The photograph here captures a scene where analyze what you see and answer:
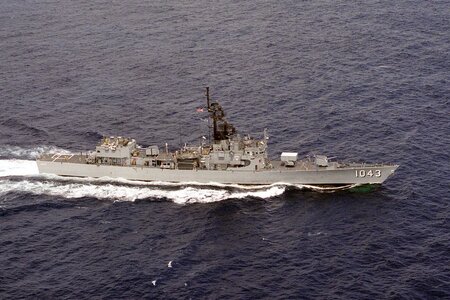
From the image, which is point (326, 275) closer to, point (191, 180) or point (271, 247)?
point (271, 247)

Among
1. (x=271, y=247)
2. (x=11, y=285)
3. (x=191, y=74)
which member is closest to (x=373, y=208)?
(x=271, y=247)

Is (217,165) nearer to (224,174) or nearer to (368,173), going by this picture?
(224,174)

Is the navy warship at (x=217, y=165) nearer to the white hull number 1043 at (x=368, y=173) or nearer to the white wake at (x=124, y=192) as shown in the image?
the white hull number 1043 at (x=368, y=173)

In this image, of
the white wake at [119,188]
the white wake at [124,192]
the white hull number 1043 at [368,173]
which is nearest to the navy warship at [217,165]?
the white hull number 1043 at [368,173]

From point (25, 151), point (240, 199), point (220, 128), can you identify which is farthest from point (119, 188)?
point (25, 151)

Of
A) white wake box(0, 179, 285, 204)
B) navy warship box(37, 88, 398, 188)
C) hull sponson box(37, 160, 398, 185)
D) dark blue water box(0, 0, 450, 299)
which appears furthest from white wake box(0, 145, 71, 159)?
white wake box(0, 179, 285, 204)

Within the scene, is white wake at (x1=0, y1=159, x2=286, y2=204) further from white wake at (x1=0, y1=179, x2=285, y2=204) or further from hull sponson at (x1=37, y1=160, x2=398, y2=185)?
hull sponson at (x1=37, y1=160, x2=398, y2=185)
